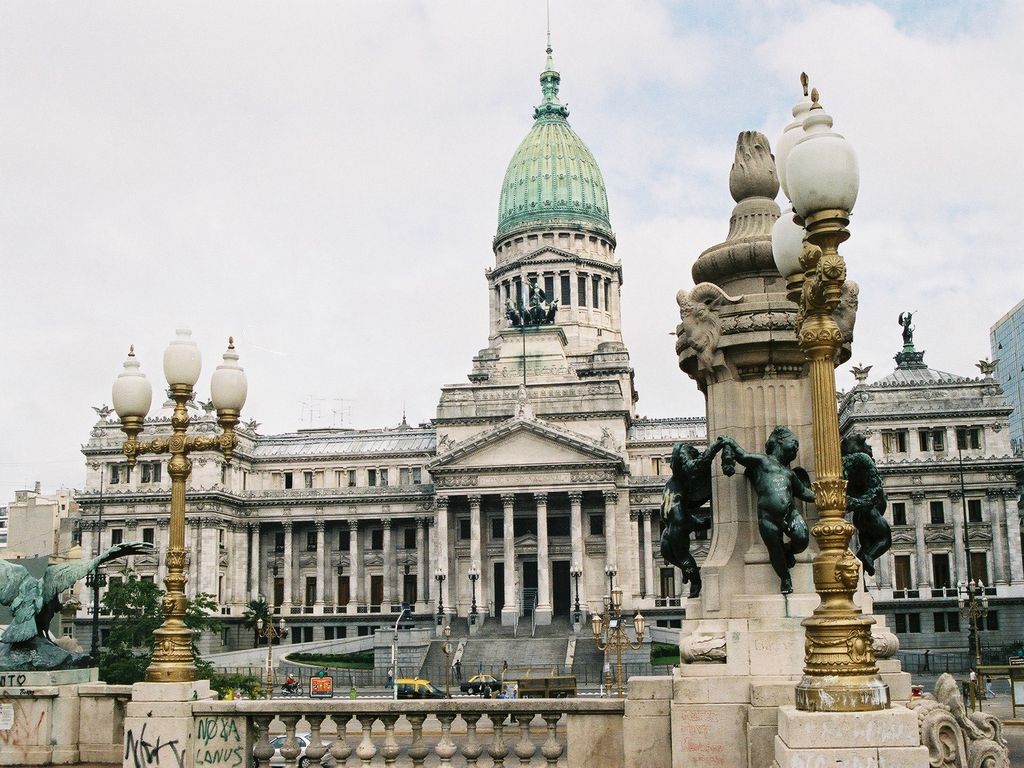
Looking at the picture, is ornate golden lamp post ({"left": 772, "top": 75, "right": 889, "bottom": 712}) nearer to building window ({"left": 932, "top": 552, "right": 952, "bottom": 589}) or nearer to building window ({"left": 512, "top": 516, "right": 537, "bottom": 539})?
building window ({"left": 932, "top": 552, "right": 952, "bottom": 589})

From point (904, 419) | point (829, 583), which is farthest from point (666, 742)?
point (904, 419)

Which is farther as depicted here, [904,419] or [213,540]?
[213,540]

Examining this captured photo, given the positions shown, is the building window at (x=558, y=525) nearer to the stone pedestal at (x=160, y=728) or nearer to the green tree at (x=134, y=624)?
the green tree at (x=134, y=624)

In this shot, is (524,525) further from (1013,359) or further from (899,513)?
(1013,359)

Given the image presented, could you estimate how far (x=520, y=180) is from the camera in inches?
4616

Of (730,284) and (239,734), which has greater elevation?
(730,284)

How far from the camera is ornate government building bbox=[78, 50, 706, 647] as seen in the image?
8756cm

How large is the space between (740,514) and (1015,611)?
74.8 m

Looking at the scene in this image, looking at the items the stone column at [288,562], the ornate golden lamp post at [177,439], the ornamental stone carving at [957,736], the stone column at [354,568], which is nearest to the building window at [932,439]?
the stone column at [354,568]

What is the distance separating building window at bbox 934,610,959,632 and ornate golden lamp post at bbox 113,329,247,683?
73.9m

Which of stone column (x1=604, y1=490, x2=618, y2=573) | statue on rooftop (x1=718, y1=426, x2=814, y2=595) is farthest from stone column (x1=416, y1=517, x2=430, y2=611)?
statue on rooftop (x1=718, y1=426, x2=814, y2=595)

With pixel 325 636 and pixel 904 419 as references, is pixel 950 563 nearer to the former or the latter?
pixel 904 419

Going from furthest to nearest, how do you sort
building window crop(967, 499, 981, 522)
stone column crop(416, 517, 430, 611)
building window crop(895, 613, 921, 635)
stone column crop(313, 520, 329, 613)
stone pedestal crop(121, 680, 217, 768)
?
stone column crop(313, 520, 329, 613) → stone column crop(416, 517, 430, 611) → building window crop(967, 499, 981, 522) → building window crop(895, 613, 921, 635) → stone pedestal crop(121, 680, 217, 768)

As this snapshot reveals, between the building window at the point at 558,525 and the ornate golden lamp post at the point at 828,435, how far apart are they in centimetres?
8077
